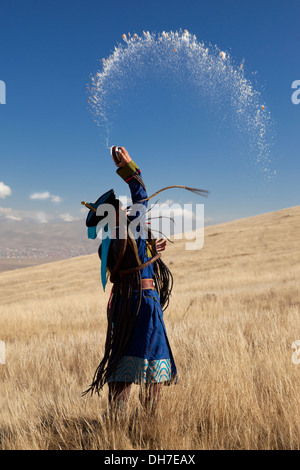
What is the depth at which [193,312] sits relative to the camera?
357 inches

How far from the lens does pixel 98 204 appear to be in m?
2.84

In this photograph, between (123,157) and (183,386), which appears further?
(183,386)

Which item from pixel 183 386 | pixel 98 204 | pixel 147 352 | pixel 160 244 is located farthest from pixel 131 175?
pixel 183 386

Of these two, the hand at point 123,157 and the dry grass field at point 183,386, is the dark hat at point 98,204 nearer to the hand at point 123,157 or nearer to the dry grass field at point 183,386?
the hand at point 123,157

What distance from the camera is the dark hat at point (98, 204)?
2.83 metres

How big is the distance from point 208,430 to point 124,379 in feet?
2.65

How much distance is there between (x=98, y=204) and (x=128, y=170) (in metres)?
0.40

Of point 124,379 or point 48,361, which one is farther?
point 48,361

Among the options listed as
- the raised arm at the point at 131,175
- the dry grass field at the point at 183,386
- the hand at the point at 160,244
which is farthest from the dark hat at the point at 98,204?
the dry grass field at the point at 183,386

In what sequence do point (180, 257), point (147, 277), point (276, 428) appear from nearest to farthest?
point (276, 428) → point (147, 277) → point (180, 257)

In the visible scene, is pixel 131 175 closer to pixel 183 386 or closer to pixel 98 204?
pixel 98 204
